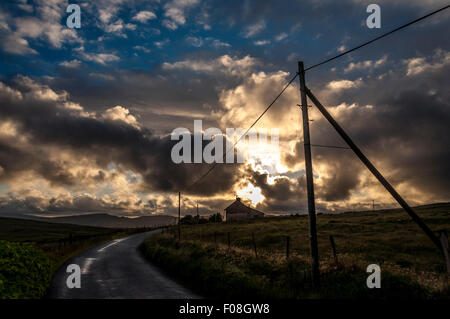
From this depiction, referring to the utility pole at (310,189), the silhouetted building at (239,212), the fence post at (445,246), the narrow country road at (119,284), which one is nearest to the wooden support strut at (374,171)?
the fence post at (445,246)

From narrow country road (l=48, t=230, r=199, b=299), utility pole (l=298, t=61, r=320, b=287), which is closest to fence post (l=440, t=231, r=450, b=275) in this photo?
utility pole (l=298, t=61, r=320, b=287)

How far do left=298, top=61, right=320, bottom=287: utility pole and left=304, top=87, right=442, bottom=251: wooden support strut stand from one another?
67 cm

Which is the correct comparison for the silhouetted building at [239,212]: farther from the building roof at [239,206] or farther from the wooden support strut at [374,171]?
→ the wooden support strut at [374,171]

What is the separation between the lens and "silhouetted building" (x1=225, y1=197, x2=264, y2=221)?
118875 millimetres

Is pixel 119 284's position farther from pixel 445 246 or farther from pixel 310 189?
pixel 445 246

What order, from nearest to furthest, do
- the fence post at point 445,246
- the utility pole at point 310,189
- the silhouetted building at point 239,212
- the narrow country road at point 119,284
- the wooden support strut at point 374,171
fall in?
the fence post at point 445,246
the wooden support strut at point 374,171
the utility pole at point 310,189
the narrow country road at point 119,284
the silhouetted building at point 239,212

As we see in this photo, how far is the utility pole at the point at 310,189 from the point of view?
1257 centimetres

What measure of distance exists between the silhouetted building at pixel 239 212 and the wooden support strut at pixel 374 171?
10729 cm

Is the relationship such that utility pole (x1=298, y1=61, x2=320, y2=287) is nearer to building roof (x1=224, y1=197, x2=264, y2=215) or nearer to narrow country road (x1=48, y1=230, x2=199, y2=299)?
Result: narrow country road (x1=48, y1=230, x2=199, y2=299)

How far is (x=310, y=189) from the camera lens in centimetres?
1308

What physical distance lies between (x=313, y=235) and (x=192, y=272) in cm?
718

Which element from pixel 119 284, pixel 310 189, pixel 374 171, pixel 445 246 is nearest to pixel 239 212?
pixel 119 284
